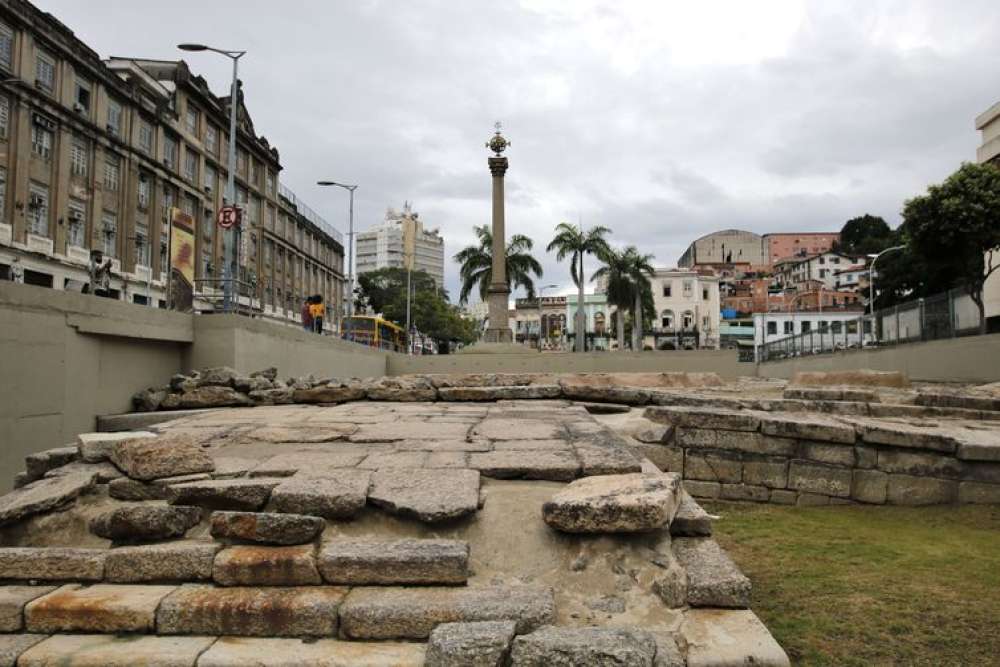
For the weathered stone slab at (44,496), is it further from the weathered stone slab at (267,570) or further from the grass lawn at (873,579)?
the grass lawn at (873,579)

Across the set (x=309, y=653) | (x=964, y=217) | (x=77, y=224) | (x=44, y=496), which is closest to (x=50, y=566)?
(x=44, y=496)

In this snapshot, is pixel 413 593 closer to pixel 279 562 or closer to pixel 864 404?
pixel 279 562

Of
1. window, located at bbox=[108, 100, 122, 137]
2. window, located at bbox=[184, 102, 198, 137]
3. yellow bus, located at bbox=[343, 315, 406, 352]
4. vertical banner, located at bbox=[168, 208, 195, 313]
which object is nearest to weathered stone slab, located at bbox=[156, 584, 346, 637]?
vertical banner, located at bbox=[168, 208, 195, 313]

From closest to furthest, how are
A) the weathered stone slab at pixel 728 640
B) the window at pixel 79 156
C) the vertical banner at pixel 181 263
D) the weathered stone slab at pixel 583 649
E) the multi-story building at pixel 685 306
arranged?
the weathered stone slab at pixel 583 649 < the weathered stone slab at pixel 728 640 < the vertical banner at pixel 181 263 < the window at pixel 79 156 < the multi-story building at pixel 685 306

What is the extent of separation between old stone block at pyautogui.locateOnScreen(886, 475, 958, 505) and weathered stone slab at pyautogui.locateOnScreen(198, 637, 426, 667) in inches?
187

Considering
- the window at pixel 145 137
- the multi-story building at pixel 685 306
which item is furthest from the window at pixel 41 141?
the multi-story building at pixel 685 306

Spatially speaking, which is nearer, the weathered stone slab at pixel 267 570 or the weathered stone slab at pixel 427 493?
the weathered stone slab at pixel 267 570

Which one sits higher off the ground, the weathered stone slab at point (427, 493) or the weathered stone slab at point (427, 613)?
the weathered stone slab at point (427, 493)

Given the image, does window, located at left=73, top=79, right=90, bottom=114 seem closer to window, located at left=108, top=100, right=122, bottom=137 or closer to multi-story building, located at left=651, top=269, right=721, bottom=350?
window, located at left=108, top=100, right=122, bottom=137

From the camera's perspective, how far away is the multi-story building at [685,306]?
223 feet

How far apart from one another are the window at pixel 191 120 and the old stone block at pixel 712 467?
36082 mm

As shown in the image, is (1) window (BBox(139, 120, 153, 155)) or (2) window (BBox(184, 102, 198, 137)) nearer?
(1) window (BBox(139, 120, 153, 155))

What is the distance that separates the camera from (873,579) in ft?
12.7

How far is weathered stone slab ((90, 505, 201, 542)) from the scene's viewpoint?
10.5 feet
